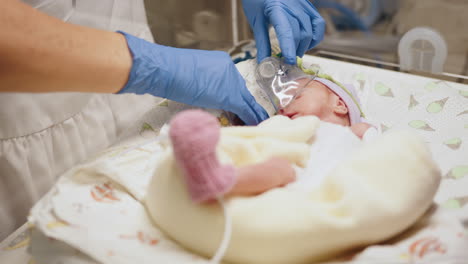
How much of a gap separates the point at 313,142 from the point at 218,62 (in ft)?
1.26

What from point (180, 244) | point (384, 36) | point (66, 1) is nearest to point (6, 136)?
point (66, 1)

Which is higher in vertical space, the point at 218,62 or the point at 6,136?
the point at 218,62

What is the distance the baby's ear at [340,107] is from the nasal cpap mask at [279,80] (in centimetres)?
11

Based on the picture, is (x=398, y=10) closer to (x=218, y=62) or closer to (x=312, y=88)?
(x=312, y=88)

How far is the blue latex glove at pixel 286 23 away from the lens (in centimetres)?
127

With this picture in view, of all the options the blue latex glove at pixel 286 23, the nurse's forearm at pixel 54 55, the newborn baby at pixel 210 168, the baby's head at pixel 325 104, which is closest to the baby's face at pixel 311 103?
the baby's head at pixel 325 104

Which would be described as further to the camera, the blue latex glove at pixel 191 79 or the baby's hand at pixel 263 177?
the blue latex glove at pixel 191 79

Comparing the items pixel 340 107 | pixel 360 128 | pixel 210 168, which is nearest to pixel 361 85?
pixel 340 107

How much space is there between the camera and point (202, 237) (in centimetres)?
73

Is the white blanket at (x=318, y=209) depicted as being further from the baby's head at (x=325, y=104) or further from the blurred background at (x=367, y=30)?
the blurred background at (x=367, y=30)

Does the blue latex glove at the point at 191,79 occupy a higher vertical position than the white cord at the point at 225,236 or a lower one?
higher

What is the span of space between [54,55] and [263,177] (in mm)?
542

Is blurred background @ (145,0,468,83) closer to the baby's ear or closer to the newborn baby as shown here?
the baby's ear

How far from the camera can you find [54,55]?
0.89 meters
